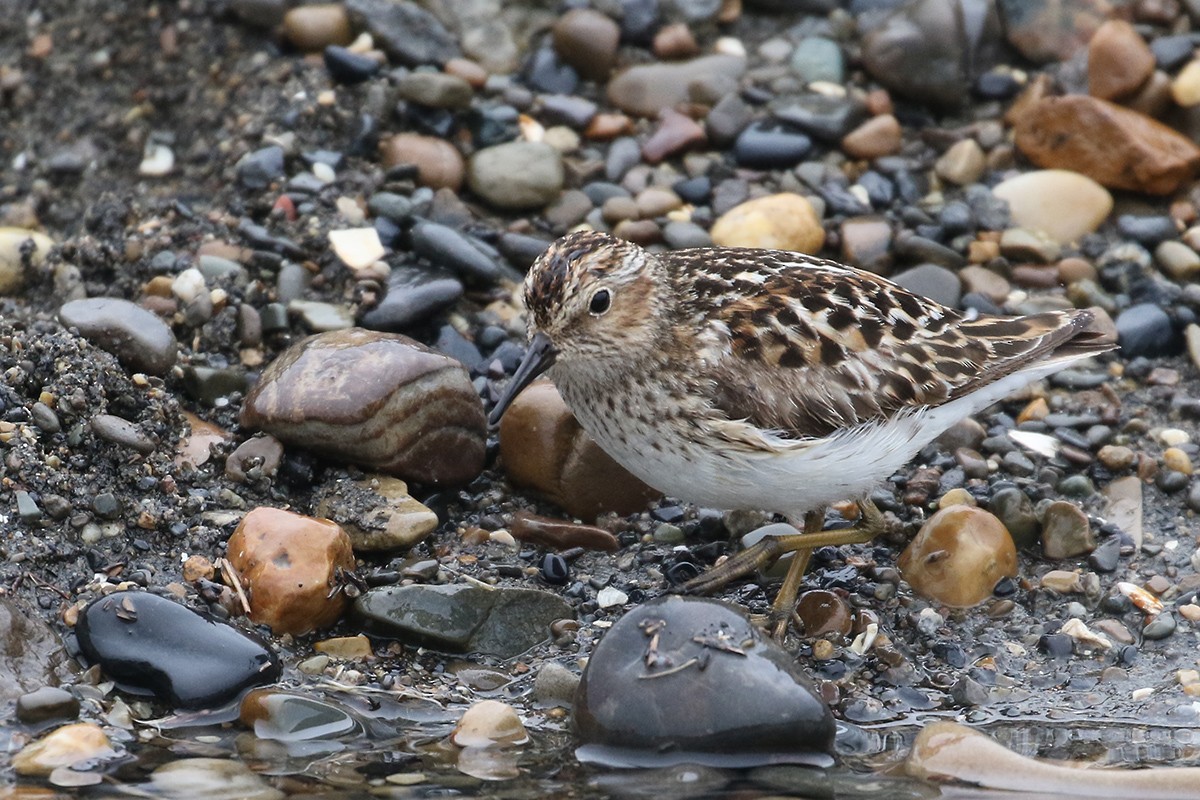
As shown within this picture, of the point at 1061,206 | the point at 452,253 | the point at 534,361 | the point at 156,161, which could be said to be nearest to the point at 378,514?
the point at 534,361

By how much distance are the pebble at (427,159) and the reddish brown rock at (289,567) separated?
9.89 ft

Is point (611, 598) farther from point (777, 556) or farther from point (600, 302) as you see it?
point (600, 302)

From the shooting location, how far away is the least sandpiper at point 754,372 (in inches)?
273

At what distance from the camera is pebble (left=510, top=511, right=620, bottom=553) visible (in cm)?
771

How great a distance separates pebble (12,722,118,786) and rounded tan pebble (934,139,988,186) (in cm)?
624

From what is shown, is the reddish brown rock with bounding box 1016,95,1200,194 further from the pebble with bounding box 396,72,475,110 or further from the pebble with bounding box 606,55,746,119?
the pebble with bounding box 396,72,475,110

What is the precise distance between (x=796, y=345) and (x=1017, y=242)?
9.45ft

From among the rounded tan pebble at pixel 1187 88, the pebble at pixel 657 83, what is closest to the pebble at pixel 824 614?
the pebble at pixel 657 83

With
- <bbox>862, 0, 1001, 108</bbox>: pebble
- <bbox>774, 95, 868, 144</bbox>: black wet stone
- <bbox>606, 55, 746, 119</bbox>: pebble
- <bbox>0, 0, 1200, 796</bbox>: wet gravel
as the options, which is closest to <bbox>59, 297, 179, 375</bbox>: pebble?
<bbox>0, 0, 1200, 796</bbox>: wet gravel

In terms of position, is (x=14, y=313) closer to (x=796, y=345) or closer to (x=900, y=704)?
(x=796, y=345)

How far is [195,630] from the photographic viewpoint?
21.7 ft

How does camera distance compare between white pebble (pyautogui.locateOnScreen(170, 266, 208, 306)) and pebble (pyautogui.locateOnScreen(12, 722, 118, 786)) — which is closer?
pebble (pyautogui.locateOnScreen(12, 722, 118, 786))

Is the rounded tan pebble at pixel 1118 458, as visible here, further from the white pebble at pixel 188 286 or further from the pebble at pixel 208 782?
the white pebble at pixel 188 286

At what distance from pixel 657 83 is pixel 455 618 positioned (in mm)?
4540
